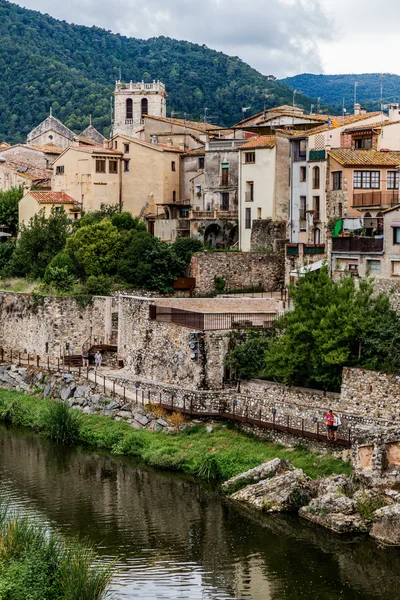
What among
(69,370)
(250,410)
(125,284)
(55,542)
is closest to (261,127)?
(125,284)

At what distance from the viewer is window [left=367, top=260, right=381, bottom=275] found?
122ft

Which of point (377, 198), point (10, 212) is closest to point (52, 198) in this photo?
point (10, 212)

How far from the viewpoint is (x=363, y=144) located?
47.2 meters

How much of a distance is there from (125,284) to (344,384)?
1700 cm

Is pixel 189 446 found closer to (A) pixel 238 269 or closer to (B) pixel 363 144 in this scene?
(A) pixel 238 269

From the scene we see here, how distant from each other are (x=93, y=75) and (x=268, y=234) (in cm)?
8448

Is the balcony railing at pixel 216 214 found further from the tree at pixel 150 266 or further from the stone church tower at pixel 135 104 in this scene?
the stone church tower at pixel 135 104

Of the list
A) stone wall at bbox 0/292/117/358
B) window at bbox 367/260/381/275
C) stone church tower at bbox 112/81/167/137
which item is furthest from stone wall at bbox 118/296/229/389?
stone church tower at bbox 112/81/167/137

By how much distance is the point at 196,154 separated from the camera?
189ft

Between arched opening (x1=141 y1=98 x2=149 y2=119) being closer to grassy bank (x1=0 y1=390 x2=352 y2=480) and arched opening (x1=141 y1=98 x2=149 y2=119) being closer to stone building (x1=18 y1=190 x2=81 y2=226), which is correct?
stone building (x1=18 y1=190 x2=81 y2=226)

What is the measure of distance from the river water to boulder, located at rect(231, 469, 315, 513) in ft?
1.32

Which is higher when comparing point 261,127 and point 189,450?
point 261,127

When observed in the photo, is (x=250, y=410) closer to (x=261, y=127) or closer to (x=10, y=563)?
(x=10, y=563)

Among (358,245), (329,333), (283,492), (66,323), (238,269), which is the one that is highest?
(358,245)
